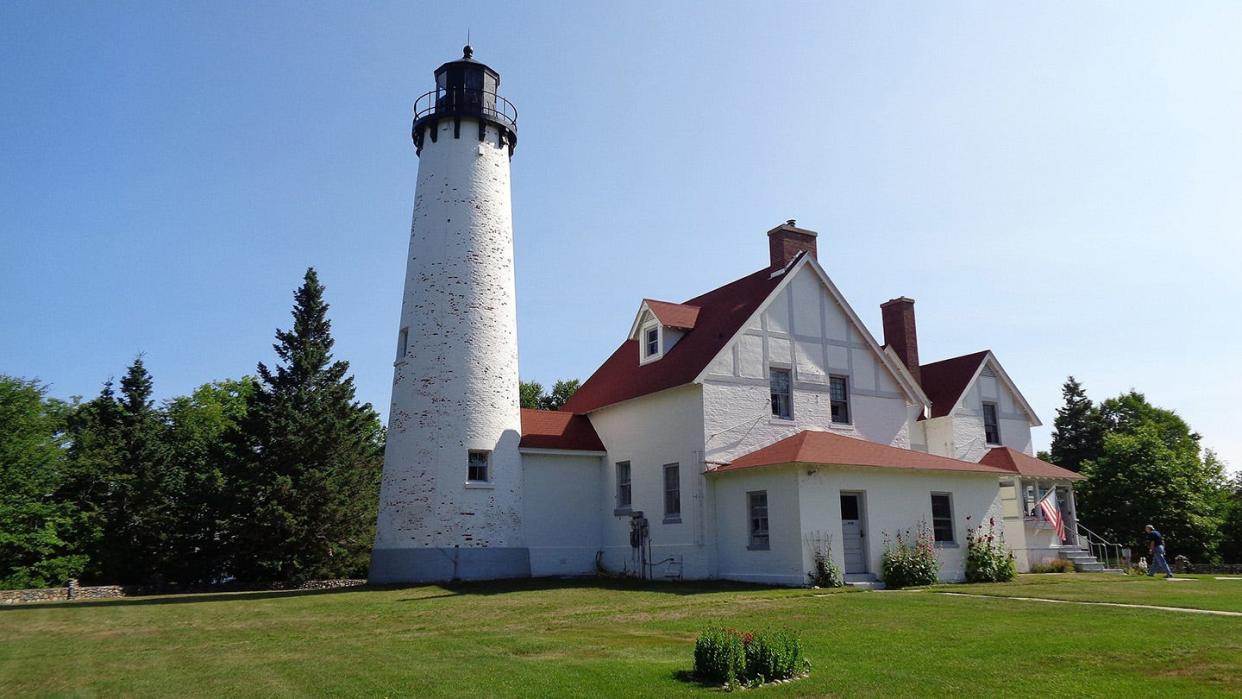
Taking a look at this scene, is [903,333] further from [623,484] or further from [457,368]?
[457,368]

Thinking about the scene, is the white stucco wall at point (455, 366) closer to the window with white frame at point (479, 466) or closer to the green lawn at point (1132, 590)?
the window with white frame at point (479, 466)

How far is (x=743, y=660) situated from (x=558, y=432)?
18.7 m

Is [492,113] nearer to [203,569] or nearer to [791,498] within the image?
[791,498]

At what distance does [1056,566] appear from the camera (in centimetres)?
2466

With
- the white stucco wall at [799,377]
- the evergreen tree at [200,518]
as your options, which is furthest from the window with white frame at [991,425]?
the evergreen tree at [200,518]

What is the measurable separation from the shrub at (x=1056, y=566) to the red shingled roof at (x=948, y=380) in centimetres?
561

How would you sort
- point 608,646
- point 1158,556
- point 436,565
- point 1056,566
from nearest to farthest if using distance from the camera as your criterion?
point 608,646
point 1158,556
point 436,565
point 1056,566

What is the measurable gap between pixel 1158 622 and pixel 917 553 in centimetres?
842

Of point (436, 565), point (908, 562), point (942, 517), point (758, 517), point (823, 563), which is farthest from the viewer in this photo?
→ point (436, 565)

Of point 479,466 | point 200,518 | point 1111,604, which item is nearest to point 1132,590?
point 1111,604

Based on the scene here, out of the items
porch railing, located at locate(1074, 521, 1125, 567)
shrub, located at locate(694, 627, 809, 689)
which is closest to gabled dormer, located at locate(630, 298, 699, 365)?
porch railing, located at locate(1074, 521, 1125, 567)


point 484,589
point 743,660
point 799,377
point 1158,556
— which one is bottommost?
point 484,589

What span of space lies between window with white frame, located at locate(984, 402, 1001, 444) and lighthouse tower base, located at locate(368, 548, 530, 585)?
1737 cm

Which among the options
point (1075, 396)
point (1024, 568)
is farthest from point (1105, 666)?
point (1075, 396)
